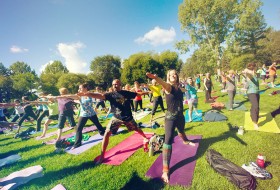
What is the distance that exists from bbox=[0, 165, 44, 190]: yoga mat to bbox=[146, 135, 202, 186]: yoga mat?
12.0ft

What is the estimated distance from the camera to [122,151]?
20.5 feet

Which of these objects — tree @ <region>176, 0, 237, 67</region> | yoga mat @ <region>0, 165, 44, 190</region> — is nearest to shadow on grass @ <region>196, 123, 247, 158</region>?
yoga mat @ <region>0, 165, 44, 190</region>

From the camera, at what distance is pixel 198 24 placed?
118 ft

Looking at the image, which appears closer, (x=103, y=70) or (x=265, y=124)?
(x=265, y=124)

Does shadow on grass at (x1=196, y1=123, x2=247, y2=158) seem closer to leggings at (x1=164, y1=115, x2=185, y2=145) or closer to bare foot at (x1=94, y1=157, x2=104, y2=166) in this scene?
leggings at (x1=164, y1=115, x2=185, y2=145)

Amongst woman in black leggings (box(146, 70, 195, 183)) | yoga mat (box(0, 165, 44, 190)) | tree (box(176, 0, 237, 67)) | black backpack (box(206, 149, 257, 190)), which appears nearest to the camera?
black backpack (box(206, 149, 257, 190))

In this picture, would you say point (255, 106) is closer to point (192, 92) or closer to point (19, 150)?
point (192, 92)

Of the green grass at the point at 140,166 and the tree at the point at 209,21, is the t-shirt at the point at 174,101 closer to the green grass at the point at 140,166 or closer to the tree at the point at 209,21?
the green grass at the point at 140,166

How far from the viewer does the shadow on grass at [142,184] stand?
12.9 feet

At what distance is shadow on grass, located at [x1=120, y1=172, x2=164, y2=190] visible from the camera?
12.9 feet

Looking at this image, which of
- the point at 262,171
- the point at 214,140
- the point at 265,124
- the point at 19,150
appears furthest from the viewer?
the point at 19,150

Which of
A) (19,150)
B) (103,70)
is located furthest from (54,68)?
(19,150)

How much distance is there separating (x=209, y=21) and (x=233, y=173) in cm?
3752

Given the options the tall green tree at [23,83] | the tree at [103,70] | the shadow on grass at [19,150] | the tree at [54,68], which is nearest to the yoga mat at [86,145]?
the shadow on grass at [19,150]
